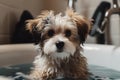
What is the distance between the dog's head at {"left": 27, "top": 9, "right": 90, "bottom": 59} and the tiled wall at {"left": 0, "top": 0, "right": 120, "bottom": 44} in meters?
0.82

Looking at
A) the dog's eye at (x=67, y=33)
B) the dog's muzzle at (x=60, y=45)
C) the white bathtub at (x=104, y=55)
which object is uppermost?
the dog's eye at (x=67, y=33)

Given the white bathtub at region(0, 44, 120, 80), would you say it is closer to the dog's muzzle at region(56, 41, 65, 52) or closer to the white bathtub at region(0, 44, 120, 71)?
the white bathtub at region(0, 44, 120, 71)

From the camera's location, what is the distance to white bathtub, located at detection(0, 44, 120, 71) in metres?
1.56

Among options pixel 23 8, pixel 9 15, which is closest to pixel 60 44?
pixel 9 15

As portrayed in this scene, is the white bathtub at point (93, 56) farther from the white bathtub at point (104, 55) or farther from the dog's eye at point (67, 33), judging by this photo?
the dog's eye at point (67, 33)

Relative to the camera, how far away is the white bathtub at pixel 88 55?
1.56m

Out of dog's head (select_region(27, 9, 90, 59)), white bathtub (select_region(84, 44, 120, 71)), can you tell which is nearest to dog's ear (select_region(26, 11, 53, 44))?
dog's head (select_region(27, 9, 90, 59))

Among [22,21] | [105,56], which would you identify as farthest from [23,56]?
[105,56]

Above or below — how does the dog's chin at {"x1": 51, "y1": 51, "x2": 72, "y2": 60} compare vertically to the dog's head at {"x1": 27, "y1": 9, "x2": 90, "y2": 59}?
below

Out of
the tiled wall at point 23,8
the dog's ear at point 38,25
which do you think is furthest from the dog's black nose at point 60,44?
the tiled wall at point 23,8

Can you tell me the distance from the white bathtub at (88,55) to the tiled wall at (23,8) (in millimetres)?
303

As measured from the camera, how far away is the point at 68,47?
1.04 meters

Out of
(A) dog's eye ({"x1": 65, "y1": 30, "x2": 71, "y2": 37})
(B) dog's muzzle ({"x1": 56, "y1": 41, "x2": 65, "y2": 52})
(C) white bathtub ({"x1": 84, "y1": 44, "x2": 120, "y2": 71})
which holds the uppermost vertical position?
(A) dog's eye ({"x1": 65, "y1": 30, "x2": 71, "y2": 37})

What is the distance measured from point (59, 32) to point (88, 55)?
68cm
